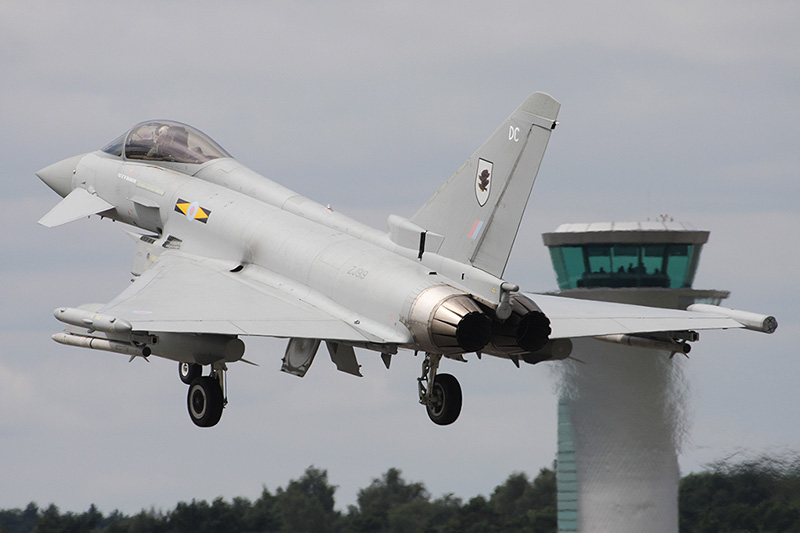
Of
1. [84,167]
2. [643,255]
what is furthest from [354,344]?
[643,255]

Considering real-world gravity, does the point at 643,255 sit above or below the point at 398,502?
above

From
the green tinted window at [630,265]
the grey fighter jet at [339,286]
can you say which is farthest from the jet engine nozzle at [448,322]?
the green tinted window at [630,265]

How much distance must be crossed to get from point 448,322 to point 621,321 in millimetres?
3772

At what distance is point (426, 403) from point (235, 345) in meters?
3.27

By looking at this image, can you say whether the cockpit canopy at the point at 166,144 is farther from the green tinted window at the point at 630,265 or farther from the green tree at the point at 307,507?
the green tinted window at the point at 630,265

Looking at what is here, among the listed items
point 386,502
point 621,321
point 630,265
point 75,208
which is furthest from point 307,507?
point 621,321

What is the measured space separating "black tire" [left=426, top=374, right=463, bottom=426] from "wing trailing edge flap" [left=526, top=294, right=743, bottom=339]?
1750 mm

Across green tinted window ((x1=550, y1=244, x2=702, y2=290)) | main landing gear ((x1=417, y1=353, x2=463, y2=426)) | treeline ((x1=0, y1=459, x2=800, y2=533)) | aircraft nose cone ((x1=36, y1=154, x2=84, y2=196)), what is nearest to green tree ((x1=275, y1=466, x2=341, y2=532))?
treeline ((x1=0, y1=459, x2=800, y2=533))

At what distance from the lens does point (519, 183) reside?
2119 centimetres

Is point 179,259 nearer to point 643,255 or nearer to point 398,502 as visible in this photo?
point 398,502

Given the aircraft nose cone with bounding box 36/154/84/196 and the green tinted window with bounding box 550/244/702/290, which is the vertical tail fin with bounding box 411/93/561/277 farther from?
the green tinted window with bounding box 550/244/702/290

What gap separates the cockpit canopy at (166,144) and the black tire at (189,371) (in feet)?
14.0

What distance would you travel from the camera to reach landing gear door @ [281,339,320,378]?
75.4 ft

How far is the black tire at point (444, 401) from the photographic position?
22.7 m
